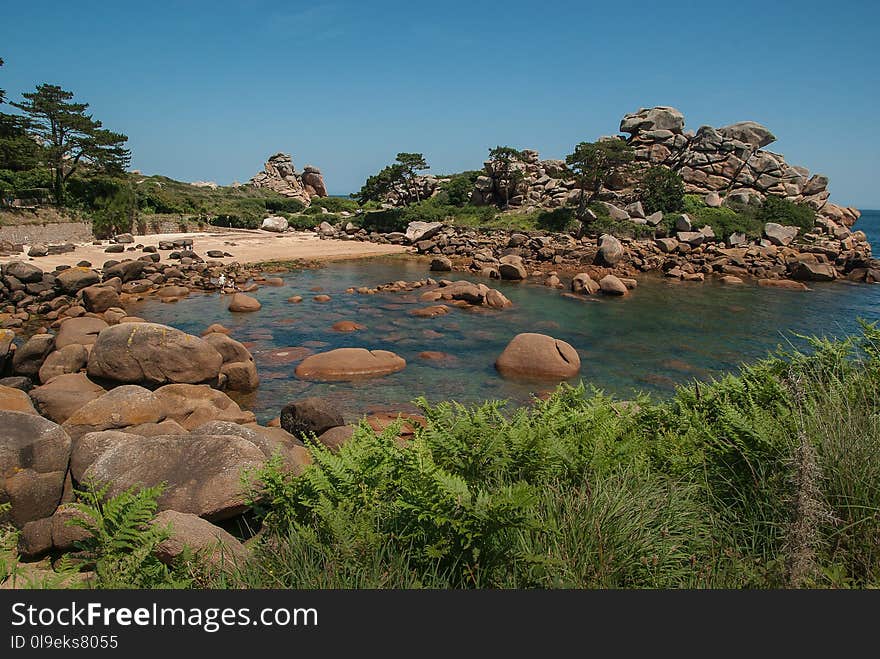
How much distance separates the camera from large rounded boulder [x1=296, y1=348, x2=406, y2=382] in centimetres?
1468

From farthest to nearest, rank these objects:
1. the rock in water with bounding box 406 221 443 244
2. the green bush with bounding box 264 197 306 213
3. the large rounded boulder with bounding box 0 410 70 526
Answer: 1. the green bush with bounding box 264 197 306 213
2. the rock in water with bounding box 406 221 443 244
3. the large rounded boulder with bounding box 0 410 70 526

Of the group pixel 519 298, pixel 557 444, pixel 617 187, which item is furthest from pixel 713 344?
pixel 617 187

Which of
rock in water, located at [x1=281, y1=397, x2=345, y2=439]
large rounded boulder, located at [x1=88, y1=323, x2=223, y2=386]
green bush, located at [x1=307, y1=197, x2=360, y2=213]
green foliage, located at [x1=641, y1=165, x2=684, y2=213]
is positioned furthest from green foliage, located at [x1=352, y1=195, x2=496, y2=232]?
rock in water, located at [x1=281, y1=397, x2=345, y2=439]

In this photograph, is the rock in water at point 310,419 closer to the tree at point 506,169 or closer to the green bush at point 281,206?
the tree at point 506,169

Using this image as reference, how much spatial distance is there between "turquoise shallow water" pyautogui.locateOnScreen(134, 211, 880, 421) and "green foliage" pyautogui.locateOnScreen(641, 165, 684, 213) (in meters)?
17.6

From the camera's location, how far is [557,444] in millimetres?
4969

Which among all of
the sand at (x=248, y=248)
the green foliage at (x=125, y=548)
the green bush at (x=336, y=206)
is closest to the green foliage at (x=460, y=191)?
the green bush at (x=336, y=206)

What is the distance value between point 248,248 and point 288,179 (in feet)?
168

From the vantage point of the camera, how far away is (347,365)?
14.9 metres

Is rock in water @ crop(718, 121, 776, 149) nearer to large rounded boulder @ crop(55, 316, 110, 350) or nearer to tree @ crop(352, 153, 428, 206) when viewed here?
tree @ crop(352, 153, 428, 206)

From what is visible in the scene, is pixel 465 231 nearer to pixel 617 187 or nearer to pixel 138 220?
pixel 617 187

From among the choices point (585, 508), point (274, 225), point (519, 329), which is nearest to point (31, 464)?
point (585, 508)

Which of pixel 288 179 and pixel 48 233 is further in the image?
pixel 288 179

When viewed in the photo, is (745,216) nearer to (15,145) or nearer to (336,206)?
(336,206)
